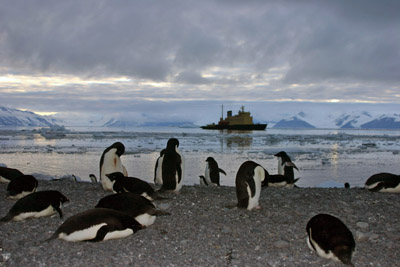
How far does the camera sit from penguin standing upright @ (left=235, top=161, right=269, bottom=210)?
4984 mm

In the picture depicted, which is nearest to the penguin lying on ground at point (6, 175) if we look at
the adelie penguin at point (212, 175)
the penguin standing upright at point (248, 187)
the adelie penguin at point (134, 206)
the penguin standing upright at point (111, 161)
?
the penguin standing upright at point (111, 161)

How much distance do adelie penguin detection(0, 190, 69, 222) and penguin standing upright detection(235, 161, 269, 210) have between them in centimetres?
236

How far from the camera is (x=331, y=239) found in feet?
10.6

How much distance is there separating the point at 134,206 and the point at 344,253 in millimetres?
2219

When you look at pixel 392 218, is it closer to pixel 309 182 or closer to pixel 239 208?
pixel 239 208

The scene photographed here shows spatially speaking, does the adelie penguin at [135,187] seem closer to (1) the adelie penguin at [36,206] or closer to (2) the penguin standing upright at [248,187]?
(1) the adelie penguin at [36,206]

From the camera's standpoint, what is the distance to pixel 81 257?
10.7 feet

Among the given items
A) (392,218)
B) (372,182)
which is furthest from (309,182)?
(392,218)

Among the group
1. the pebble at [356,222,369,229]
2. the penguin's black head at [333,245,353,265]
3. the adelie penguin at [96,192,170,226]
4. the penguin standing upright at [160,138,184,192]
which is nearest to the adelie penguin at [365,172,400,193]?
the pebble at [356,222,369,229]

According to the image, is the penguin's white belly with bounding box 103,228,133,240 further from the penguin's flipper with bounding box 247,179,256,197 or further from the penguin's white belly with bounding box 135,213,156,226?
the penguin's flipper with bounding box 247,179,256,197

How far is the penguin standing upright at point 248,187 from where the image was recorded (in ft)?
16.4

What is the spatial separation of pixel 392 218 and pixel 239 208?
77.5 inches

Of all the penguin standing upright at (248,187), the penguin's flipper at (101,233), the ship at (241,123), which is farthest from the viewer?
the ship at (241,123)

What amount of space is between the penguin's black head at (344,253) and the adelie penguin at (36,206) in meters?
A: 3.12
